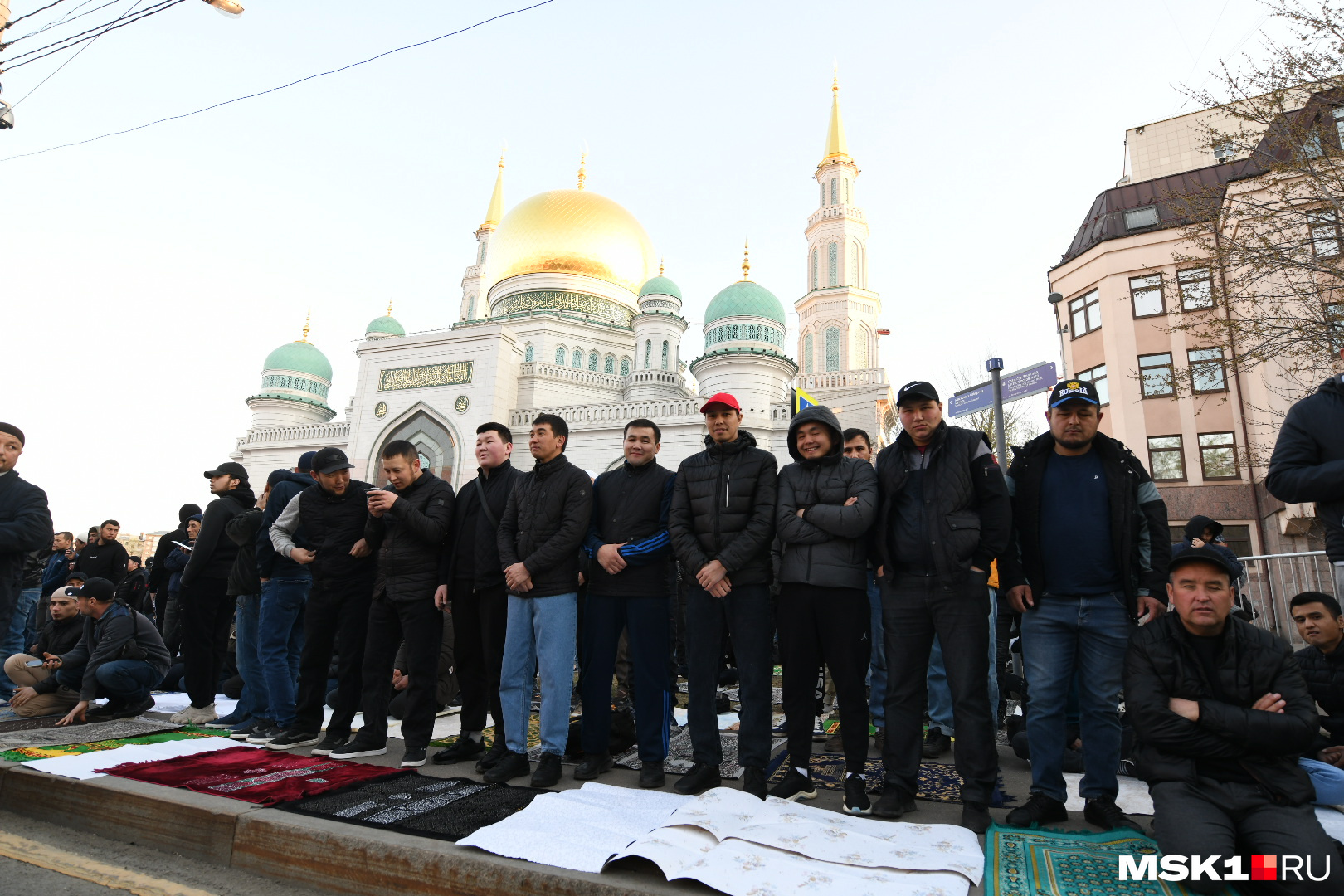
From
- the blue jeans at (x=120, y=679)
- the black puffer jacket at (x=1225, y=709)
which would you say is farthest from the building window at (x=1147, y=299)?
the blue jeans at (x=120, y=679)

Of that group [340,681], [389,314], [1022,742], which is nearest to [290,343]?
[389,314]

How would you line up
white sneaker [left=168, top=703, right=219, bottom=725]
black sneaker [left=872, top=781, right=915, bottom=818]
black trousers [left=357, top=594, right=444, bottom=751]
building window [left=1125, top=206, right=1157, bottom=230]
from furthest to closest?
building window [left=1125, top=206, right=1157, bottom=230] → white sneaker [left=168, top=703, right=219, bottom=725] → black trousers [left=357, top=594, right=444, bottom=751] → black sneaker [left=872, top=781, right=915, bottom=818]

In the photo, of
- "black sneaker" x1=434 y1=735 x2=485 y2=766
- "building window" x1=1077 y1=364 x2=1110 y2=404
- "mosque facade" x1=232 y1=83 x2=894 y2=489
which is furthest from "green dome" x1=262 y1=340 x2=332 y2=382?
"black sneaker" x1=434 y1=735 x2=485 y2=766

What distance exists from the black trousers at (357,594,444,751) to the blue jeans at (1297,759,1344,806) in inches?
169

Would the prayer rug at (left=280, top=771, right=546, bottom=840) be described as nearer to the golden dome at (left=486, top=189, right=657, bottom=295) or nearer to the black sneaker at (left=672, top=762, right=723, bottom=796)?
the black sneaker at (left=672, top=762, right=723, bottom=796)

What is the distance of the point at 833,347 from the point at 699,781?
1200 inches

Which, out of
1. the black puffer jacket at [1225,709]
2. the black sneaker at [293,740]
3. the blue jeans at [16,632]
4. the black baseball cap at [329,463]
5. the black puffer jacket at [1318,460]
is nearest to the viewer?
the black puffer jacket at [1225,709]

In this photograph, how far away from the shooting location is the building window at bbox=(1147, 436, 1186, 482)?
1691 cm

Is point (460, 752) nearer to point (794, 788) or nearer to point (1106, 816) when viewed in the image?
point (794, 788)

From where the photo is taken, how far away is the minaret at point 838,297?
32688 mm

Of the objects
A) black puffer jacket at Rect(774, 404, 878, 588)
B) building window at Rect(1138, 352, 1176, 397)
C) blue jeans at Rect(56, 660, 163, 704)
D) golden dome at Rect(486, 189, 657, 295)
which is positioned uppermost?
golden dome at Rect(486, 189, 657, 295)

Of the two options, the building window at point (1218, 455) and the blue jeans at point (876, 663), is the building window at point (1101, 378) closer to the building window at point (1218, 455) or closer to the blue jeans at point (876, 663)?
the building window at point (1218, 455)

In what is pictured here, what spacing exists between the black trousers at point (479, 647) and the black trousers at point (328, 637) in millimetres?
683

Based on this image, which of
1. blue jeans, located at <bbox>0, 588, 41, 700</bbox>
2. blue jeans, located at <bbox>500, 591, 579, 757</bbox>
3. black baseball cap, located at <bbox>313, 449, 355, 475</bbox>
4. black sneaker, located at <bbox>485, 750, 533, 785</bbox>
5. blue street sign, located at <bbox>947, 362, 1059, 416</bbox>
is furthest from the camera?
blue street sign, located at <bbox>947, 362, 1059, 416</bbox>
